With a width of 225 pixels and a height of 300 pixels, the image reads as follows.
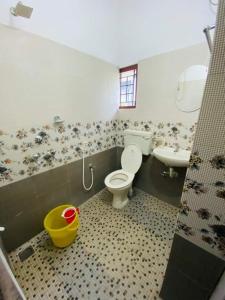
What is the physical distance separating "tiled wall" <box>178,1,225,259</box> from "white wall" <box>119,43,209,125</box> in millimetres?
1114

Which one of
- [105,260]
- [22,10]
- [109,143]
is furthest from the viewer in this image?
[109,143]

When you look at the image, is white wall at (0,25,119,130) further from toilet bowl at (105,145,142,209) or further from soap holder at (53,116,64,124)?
toilet bowl at (105,145,142,209)

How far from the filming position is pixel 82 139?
1.76 metres

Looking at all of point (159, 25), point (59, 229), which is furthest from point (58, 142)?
→ point (159, 25)

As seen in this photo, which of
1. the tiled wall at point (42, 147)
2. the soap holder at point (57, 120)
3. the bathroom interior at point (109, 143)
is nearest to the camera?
the bathroom interior at point (109, 143)

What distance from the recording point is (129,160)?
6.69 feet

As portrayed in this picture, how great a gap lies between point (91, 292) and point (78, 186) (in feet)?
3.46

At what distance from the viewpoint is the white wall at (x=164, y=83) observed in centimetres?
139

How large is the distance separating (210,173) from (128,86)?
1848 mm

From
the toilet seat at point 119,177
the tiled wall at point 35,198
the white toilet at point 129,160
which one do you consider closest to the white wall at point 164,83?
the white toilet at point 129,160

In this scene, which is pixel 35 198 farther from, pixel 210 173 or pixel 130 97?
pixel 130 97

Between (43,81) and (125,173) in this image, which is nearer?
(43,81)

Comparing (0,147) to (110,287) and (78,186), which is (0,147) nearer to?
(78,186)

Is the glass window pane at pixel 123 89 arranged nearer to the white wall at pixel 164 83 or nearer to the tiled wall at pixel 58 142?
the white wall at pixel 164 83
